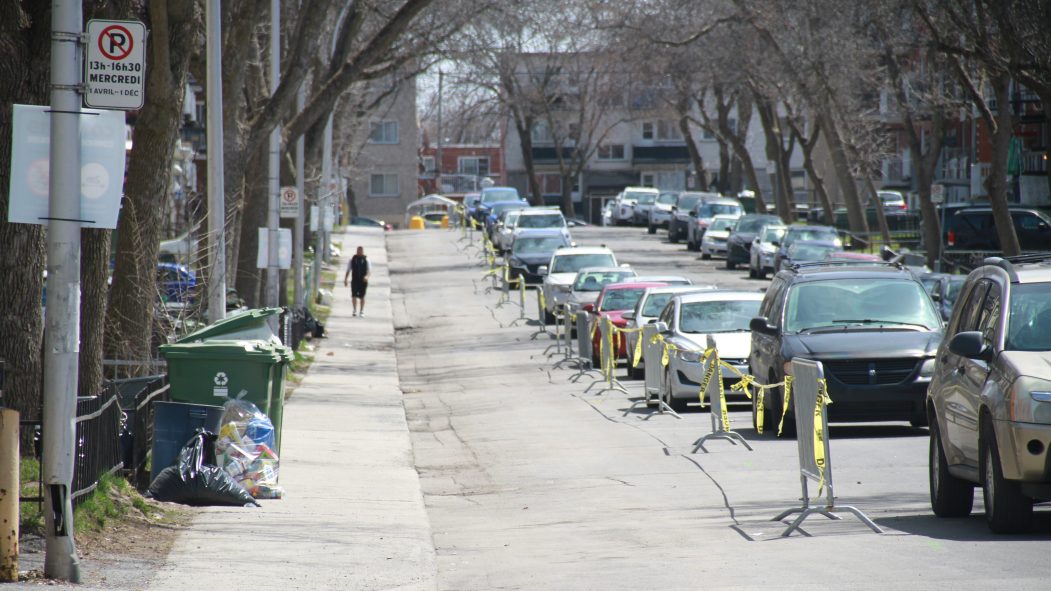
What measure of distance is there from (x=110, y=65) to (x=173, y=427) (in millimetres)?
3949

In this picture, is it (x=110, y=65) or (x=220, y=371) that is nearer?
(x=110, y=65)

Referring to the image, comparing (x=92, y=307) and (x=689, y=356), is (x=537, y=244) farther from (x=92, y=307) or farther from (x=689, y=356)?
(x=92, y=307)

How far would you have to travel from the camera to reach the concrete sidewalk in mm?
8922

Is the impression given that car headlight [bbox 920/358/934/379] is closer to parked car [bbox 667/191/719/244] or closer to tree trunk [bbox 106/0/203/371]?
tree trunk [bbox 106/0/203/371]

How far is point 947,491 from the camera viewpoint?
10.2 m

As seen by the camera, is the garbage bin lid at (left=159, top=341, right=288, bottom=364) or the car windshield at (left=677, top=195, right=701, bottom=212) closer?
the garbage bin lid at (left=159, top=341, right=288, bottom=364)

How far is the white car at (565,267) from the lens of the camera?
33.5m

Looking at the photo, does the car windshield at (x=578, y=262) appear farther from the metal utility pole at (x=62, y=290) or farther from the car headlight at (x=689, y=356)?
the metal utility pole at (x=62, y=290)

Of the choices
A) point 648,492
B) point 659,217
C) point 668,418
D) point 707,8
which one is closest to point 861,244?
point 707,8

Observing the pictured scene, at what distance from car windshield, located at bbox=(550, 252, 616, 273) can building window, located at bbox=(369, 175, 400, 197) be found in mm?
54996

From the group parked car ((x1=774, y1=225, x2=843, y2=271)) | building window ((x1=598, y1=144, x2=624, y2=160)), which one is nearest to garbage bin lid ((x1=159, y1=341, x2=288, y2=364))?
parked car ((x1=774, y1=225, x2=843, y2=271))

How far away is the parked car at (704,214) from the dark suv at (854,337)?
3681 cm

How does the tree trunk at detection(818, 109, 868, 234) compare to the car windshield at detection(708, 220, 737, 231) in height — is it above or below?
above

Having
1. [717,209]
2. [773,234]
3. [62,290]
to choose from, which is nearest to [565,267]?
[773,234]
